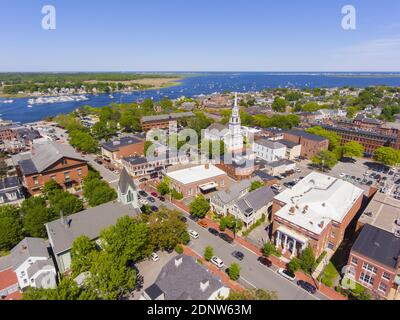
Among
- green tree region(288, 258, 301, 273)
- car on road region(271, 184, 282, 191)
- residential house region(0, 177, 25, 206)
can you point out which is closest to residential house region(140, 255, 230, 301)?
green tree region(288, 258, 301, 273)

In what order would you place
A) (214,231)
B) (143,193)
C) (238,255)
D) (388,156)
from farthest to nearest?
(388,156)
(143,193)
(214,231)
(238,255)

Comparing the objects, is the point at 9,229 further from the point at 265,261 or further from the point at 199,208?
the point at 265,261

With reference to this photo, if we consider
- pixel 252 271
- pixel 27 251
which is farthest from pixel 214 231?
pixel 27 251

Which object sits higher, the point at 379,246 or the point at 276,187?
the point at 379,246

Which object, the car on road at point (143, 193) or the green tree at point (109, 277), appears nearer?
the green tree at point (109, 277)

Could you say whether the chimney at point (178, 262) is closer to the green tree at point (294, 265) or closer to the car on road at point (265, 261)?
the car on road at point (265, 261)

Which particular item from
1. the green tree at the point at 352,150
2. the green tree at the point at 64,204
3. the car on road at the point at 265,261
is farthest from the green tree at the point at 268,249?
the green tree at the point at 352,150
